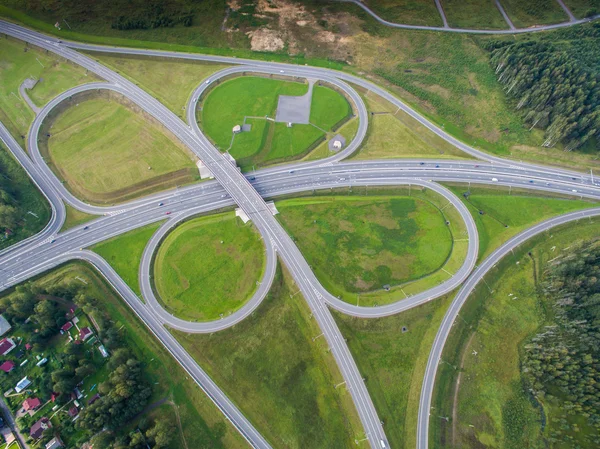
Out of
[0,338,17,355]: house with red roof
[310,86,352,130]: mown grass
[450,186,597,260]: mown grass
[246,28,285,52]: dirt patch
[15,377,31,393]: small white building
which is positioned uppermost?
[246,28,285,52]: dirt patch

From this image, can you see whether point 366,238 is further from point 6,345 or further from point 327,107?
point 6,345

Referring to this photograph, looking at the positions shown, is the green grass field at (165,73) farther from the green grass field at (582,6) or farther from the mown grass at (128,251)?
the green grass field at (582,6)

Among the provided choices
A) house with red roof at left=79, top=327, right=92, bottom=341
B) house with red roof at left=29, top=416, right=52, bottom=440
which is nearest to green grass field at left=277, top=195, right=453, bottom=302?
house with red roof at left=79, top=327, right=92, bottom=341

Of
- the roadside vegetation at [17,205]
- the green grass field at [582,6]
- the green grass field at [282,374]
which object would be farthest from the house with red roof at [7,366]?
the green grass field at [582,6]

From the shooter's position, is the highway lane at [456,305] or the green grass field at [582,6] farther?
the green grass field at [582,6]

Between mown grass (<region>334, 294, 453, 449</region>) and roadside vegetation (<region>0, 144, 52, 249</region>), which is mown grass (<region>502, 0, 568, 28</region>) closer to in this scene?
mown grass (<region>334, 294, 453, 449</region>)

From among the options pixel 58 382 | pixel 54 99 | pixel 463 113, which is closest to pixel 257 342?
pixel 58 382
